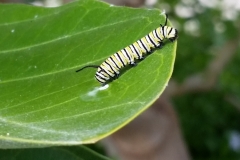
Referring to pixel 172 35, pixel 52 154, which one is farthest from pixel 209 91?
pixel 52 154

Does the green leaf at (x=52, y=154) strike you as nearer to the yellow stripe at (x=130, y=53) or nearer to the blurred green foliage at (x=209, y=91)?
the yellow stripe at (x=130, y=53)

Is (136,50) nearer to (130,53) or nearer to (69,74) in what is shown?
(130,53)

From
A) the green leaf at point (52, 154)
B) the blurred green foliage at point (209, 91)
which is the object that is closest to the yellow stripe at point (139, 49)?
the green leaf at point (52, 154)

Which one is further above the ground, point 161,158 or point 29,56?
point 29,56

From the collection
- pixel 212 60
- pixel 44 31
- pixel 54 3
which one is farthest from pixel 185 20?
pixel 44 31

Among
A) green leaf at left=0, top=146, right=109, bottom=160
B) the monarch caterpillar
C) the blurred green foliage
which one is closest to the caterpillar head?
the monarch caterpillar

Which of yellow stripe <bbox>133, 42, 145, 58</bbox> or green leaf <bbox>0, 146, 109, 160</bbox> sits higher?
yellow stripe <bbox>133, 42, 145, 58</bbox>

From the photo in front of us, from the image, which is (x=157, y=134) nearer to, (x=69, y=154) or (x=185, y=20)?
Result: (x=185, y=20)

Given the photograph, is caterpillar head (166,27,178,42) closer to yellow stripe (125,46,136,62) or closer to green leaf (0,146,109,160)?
yellow stripe (125,46,136,62)
